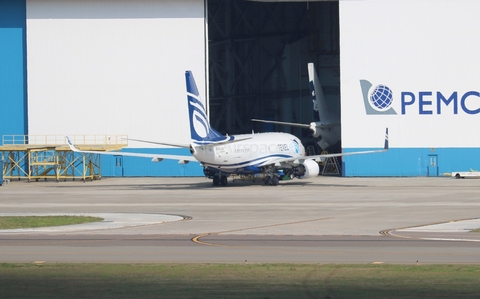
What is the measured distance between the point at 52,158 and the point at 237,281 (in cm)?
5741

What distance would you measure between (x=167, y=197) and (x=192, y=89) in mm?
8142

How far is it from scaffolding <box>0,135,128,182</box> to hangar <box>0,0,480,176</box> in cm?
76

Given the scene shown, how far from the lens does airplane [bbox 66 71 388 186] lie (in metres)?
55.5

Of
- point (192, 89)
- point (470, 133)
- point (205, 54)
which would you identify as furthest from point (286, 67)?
point (192, 89)

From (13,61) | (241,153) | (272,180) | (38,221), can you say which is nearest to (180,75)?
(13,61)

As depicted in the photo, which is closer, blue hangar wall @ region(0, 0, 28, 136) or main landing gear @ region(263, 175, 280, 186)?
main landing gear @ region(263, 175, 280, 186)

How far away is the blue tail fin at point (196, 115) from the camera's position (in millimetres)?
54844

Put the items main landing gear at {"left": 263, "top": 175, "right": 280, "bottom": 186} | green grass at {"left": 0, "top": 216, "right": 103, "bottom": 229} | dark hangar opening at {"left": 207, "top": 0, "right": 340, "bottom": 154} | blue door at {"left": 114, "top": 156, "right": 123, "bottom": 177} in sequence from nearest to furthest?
green grass at {"left": 0, "top": 216, "right": 103, "bottom": 229} < main landing gear at {"left": 263, "top": 175, "right": 280, "bottom": 186} < blue door at {"left": 114, "top": 156, "right": 123, "bottom": 177} < dark hangar opening at {"left": 207, "top": 0, "right": 340, "bottom": 154}

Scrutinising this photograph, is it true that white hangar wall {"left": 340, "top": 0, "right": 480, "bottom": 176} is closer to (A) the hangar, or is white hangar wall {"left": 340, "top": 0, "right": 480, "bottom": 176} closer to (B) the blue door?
(A) the hangar

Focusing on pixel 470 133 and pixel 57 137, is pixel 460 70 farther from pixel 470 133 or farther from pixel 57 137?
pixel 57 137

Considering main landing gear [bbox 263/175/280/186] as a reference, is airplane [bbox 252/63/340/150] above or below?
above

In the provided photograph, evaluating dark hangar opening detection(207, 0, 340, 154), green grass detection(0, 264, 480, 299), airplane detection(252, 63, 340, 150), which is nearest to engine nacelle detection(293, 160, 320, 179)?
airplane detection(252, 63, 340, 150)

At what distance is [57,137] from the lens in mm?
74688

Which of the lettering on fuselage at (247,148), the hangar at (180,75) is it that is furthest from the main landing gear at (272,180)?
the hangar at (180,75)
